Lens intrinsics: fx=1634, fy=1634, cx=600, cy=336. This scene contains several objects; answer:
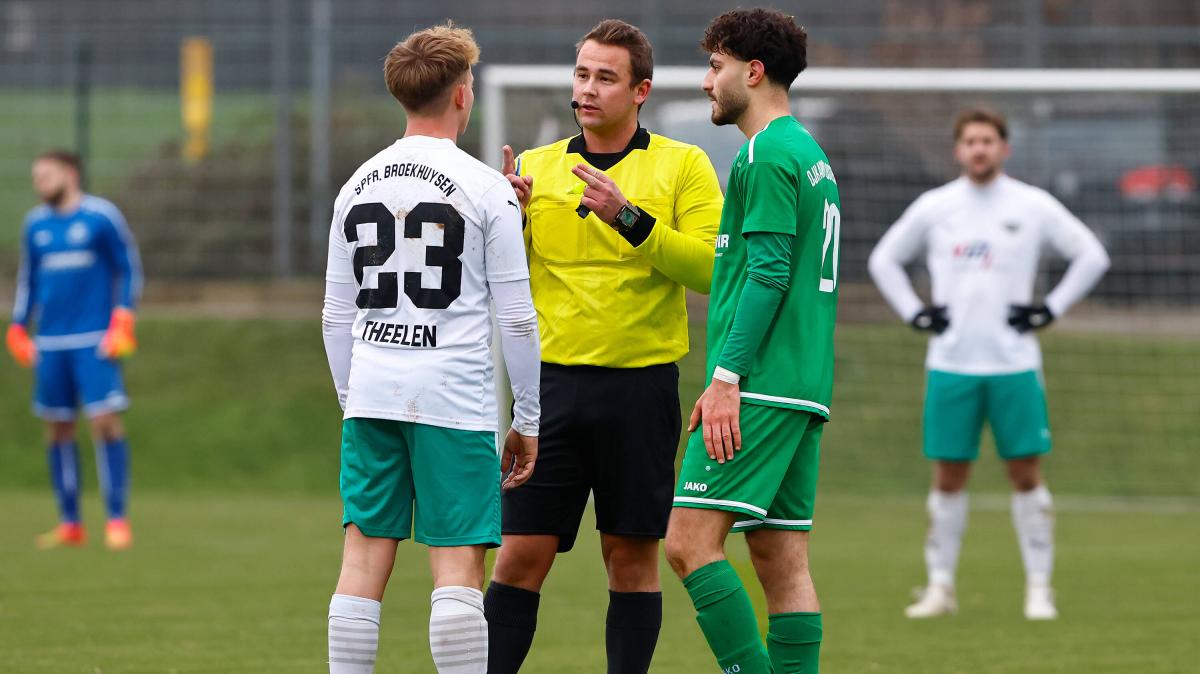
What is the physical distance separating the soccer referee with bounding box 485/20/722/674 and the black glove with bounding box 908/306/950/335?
3.24 metres

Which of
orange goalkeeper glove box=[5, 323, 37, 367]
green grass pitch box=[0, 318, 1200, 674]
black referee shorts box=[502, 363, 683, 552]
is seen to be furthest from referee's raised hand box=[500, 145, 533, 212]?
orange goalkeeper glove box=[5, 323, 37, 367]

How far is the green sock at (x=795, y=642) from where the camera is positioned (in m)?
4.70

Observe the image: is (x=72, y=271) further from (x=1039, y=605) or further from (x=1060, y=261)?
(x=1060, y=261)

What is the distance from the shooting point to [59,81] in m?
17.2

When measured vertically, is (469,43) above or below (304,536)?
above

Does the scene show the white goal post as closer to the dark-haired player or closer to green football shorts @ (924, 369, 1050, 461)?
green football shorts @ (924, 369, 1050, 461)

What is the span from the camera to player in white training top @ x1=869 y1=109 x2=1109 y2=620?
785cm

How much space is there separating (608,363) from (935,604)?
3338 mm

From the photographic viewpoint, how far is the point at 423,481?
4254 mm

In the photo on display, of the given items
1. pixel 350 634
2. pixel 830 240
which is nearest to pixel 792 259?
pixel 830 240

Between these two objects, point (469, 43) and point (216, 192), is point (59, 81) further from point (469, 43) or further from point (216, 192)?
point (469, 43)

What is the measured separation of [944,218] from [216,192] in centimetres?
1023

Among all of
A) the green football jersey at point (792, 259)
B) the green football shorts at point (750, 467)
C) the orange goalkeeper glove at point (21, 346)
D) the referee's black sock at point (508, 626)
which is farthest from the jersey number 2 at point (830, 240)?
the orange goalkeeper glove at point (21, 346)

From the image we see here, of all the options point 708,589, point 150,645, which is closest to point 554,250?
point 708,589
